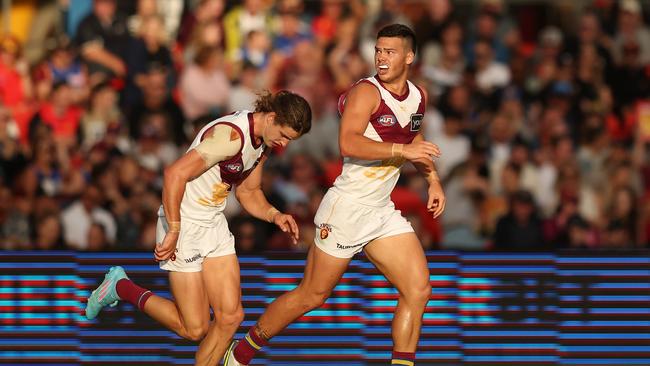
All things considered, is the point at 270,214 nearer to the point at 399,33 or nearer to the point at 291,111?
the point at 291,111

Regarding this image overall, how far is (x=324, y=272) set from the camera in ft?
30.3

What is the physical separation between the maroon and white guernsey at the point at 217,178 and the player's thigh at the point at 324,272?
2.41 ft

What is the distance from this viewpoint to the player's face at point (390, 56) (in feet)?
29.6

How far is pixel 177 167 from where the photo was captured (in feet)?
28.5

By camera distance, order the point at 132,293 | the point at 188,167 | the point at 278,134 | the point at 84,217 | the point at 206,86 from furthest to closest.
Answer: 1. the point at 206,86
2. the point at 84,217
3. the point at 132,293
4. the point at 278,134
5. the point at 188,167

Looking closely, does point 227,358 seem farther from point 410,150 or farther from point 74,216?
point 74,216

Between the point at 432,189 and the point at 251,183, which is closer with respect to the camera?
the point at 432,189

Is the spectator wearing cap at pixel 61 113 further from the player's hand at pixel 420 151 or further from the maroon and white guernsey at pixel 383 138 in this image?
the player's hand at pixel 420 151

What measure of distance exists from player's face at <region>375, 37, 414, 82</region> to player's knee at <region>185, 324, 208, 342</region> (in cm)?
→ 202

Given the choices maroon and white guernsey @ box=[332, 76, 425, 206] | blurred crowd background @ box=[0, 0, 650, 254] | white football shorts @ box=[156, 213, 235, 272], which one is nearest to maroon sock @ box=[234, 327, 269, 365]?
white football shorts @ box=[156, 213, 235, 272]

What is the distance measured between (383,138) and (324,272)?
38.0 inches

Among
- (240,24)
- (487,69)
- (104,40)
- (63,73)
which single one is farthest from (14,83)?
(487,69)

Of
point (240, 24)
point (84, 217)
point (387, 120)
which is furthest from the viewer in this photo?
point (240, 24)

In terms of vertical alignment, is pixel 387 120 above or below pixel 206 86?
above
